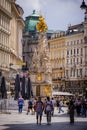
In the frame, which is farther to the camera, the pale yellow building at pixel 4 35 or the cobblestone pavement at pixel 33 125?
the pale yellow building at pixel 4 35

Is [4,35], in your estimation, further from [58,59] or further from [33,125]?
[58,59]

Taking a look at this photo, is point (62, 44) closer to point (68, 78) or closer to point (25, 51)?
point (68, 78)

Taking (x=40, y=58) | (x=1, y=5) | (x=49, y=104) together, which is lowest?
(x=49, y=104)

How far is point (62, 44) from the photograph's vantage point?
150375mm

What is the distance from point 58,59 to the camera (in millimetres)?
154125

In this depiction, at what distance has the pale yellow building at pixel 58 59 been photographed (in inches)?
5930

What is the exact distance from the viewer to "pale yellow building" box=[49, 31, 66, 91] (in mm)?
150625

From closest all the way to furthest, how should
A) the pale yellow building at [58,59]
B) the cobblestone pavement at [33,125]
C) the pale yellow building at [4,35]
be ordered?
the cobblestone pavement at [33,125]
the pale yellow building at [4,35]
the pale yellow building at [58,59]

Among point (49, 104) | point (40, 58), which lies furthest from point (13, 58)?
point (49, 104)

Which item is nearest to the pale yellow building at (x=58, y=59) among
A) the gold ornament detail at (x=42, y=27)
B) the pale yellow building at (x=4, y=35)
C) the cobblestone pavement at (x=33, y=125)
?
the gold ornament detail at (x=42, y=27)

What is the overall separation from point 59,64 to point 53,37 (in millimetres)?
8393

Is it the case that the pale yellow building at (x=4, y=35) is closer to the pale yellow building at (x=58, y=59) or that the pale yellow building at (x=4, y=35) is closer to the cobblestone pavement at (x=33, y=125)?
the cobblestone pavement at (x=33, y=125)

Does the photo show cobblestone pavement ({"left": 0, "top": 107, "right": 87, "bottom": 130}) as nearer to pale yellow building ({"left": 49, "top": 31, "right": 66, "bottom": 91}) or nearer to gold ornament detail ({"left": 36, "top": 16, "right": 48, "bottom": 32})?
gold ornament detail ({"left": 36, "top": 16, "right": 48, "bottom": 32})

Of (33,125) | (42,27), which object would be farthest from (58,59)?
(33,125)
